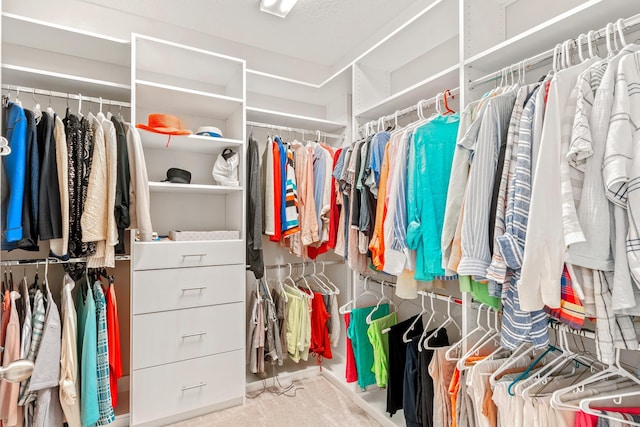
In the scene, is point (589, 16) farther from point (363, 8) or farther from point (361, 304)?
point (361, 304)

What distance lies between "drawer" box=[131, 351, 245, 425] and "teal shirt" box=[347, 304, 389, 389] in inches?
29.3

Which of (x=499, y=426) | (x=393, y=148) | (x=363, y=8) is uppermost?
(x=363, y=8)

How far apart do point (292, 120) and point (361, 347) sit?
1.68 meters

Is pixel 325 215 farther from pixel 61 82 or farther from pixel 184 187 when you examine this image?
pixel 61 82

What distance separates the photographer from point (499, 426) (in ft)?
4.14

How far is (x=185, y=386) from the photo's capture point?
6.75 feet

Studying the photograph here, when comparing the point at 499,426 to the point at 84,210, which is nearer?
the point at 499,426

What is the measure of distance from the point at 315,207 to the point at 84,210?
1337 millimetres

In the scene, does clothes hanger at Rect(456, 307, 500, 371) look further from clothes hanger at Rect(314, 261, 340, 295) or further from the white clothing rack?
the white clothing rack

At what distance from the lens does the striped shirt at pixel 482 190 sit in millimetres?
1218

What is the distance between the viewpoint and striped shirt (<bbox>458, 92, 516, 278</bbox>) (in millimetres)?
1218

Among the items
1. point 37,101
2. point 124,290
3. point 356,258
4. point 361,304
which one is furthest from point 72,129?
point 361,304

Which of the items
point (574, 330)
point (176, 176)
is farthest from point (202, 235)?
point (574, 330)

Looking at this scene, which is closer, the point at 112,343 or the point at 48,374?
the point at 48,374
